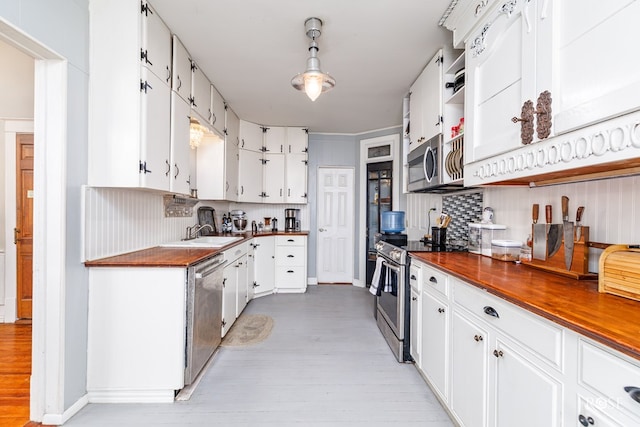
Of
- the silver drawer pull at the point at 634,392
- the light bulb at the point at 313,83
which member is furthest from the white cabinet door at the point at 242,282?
the silver drawer pull at the point at 634,392

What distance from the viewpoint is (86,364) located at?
1.95 metres

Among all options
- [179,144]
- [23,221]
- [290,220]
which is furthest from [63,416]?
[290,220]

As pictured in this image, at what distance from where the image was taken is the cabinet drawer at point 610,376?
0.76 meters

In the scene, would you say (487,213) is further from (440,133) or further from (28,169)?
(28,169)

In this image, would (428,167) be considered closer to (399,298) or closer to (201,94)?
(399,298)

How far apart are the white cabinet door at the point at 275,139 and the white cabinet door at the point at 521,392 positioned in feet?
13.6

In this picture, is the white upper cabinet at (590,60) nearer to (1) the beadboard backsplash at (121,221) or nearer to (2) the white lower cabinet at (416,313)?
(2) the white lower cabinet at (416,313)

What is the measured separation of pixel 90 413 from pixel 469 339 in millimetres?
2188

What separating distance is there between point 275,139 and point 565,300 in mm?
4358

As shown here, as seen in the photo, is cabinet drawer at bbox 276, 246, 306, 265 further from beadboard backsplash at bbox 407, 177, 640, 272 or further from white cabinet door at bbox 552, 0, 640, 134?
white cabinet door at bbox 552, 0, 640, 134

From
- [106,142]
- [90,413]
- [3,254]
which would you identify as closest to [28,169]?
[3,254]

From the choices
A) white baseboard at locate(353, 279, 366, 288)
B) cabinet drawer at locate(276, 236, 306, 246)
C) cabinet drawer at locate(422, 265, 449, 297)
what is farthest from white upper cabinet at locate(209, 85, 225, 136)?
white baseboard at locate(353, 279, 366, 288)

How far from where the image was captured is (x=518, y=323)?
1.18 meters

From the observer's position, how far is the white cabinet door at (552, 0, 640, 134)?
38.6 inches
